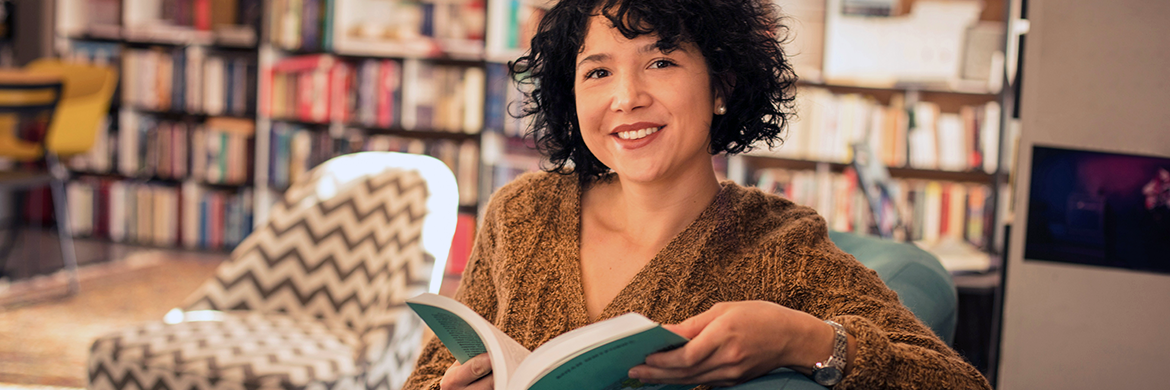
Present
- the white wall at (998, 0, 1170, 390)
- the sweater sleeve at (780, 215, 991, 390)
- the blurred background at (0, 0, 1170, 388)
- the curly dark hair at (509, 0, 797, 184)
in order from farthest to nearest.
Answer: the blurred background at (0, 0, 1170, 388) < the white wall at (998, 0, 1170, 390) < the curly dark hair at (509, 0, 797, 184) < the sweater sleeve at (780, 215, 991, 390)

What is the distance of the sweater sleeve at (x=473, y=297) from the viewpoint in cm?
123

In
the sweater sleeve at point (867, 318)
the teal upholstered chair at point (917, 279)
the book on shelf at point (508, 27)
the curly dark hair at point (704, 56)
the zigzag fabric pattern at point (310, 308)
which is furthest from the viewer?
the book on shelf at point (508, 27)

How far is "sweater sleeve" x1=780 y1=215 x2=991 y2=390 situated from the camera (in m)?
0.88

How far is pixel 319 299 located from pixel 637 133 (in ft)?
4.31

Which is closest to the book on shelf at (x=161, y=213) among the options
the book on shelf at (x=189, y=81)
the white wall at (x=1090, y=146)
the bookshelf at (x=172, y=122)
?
the bookshelf at (x=172, y=122)

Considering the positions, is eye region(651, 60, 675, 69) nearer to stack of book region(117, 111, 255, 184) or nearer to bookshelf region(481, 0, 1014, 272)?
bookshelf region(481, 0, 1014, 272)

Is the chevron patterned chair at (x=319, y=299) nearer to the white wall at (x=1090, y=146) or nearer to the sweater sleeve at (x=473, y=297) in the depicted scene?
the sweater sleeve at (x=473, y=297)

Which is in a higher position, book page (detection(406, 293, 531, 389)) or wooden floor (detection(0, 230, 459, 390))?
book page (detection(406, 293, 531, 389))

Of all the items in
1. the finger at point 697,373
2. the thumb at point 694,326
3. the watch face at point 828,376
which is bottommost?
the watch face at point 828,376

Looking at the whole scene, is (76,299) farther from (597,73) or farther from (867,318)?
(867,318)

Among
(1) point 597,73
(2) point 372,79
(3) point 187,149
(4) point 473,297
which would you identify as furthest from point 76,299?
(1) point 597,73

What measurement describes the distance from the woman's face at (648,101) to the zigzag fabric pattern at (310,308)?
3.05 feet

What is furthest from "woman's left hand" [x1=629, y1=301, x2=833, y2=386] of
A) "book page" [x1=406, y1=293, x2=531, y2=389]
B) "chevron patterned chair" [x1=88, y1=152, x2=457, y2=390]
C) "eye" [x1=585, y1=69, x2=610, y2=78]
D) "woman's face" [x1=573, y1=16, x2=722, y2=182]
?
"chevron patterned chair" [x1=88, y1=152, x2=457, y2=390]

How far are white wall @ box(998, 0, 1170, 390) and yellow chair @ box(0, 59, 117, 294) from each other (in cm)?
345
